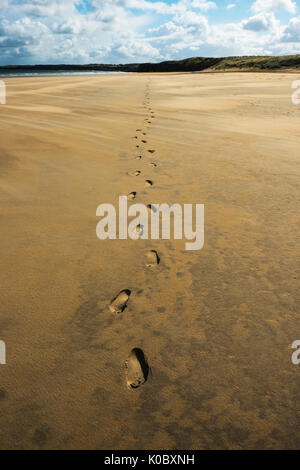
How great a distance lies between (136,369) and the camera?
1.21 meters

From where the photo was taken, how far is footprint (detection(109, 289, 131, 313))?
1.51m

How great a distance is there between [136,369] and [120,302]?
16.7 inches

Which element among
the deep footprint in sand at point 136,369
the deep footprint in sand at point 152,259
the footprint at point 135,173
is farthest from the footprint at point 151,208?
the deep footprint in sand at point 136,369

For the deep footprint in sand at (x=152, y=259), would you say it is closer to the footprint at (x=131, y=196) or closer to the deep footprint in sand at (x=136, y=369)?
the deep footprint in sand at (x=136, y=369)

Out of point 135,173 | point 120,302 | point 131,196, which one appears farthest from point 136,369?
point 135,173

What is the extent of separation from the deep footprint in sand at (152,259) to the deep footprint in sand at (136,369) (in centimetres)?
70

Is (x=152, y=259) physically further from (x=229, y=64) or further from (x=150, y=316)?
(x=229, y=64)

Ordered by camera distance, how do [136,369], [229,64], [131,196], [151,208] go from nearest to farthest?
[136,369]
[151,208]
[131,196]
[229,64]

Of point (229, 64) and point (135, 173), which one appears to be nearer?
point (135, 173)

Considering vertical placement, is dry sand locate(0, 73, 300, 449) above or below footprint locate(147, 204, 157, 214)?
below

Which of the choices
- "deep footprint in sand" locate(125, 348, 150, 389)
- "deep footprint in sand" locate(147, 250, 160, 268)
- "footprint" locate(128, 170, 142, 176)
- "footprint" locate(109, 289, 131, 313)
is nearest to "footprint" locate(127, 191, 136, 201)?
"footprint" locate(128, 170, 142, 176)

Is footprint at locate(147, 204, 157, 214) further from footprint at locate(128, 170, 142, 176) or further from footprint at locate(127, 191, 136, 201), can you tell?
footprint at locate(128, 170, 142, 176)

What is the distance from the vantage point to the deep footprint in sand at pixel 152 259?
6.25 feet

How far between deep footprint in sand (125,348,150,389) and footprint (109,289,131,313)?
278 millimetres
